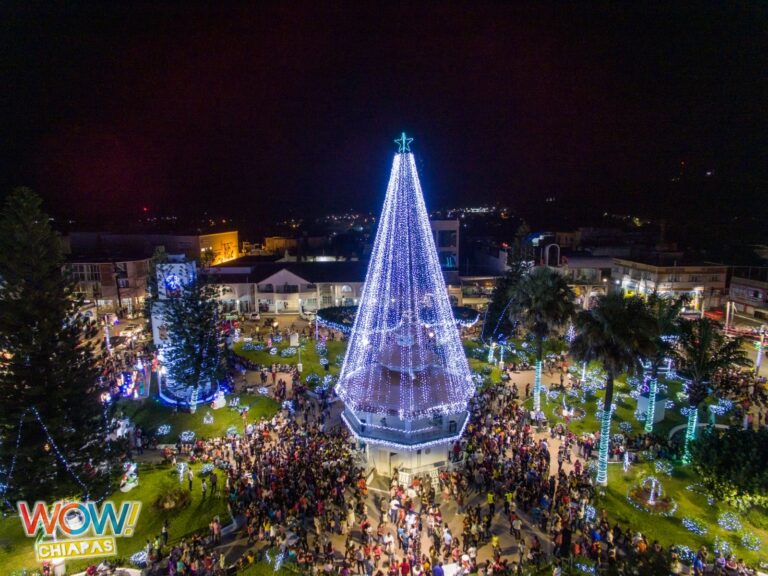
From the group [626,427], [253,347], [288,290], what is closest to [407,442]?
[626,427]

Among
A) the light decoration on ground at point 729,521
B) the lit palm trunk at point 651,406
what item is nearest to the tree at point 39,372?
the light decoration on ground at point 729,521

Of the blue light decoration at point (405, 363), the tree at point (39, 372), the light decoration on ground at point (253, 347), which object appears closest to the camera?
the tree at point (39, 372)

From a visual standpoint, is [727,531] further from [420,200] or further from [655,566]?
[420,200]

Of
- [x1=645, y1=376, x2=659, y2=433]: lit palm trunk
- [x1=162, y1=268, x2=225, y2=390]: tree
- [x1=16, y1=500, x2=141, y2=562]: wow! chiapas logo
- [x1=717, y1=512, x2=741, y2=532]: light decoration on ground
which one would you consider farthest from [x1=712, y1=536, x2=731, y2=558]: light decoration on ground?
[x1=162, y1=268, x2=225, y2=390]: tree

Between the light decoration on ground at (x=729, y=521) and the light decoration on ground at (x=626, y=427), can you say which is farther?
the light decoration on ground at (x=626, y=427)

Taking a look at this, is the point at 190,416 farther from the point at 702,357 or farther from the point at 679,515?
the point at 702,357

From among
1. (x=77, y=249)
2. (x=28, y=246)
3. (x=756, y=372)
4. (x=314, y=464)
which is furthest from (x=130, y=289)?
(x=756, y=372)

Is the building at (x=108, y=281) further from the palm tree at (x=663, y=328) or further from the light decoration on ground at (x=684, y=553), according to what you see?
the light decoration on ground at (x=684, y=553)
